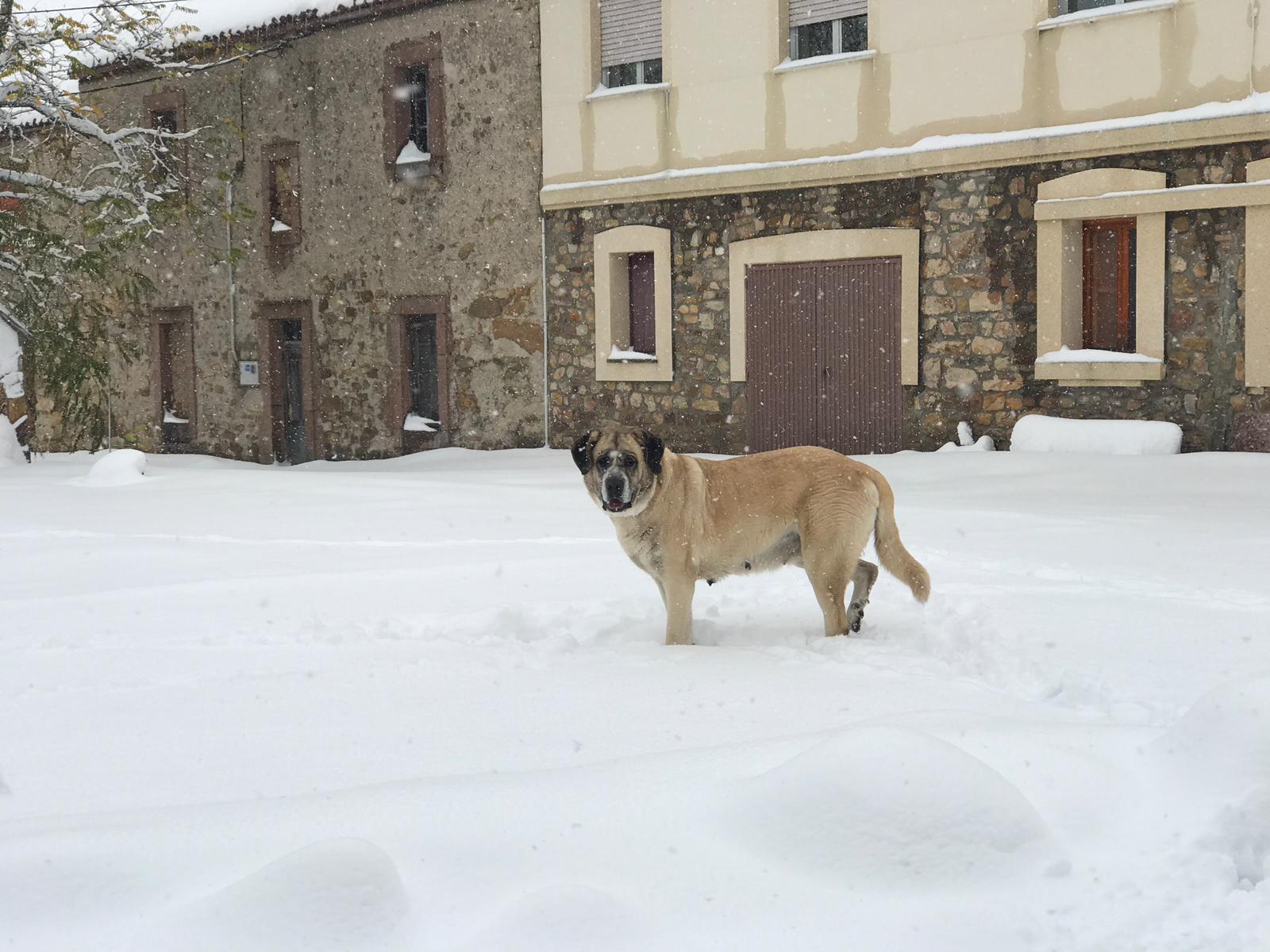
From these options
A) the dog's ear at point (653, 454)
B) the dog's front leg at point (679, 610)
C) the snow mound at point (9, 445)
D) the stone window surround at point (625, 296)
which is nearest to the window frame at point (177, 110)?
the snow mound at point (9, 445)

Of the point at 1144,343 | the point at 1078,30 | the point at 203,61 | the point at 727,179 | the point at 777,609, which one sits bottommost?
the point at 777,609

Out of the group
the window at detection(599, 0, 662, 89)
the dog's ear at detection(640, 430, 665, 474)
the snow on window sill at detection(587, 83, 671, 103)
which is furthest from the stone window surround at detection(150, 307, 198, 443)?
the dog's ear at detection(640, 430, 665, 474)

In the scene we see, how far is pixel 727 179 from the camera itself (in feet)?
47.0

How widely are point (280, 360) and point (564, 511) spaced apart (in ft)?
38.4

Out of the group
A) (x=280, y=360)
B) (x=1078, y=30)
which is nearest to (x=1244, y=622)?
(x=1078, y=30)

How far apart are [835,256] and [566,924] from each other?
1204 centimetres

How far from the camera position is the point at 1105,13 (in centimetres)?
1166

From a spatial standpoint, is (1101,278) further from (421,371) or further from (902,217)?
(421,371)

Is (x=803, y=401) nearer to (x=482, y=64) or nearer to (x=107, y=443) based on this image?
(x=482, y=64)

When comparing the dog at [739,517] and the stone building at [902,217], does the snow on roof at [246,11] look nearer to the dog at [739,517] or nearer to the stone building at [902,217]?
the stone building at [902,217]

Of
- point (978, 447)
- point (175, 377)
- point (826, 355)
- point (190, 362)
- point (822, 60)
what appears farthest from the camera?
point (175, 377)

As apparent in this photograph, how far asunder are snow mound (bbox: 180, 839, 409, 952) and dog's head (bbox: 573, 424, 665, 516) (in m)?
2.87

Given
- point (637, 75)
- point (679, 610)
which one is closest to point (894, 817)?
point (679, 610)

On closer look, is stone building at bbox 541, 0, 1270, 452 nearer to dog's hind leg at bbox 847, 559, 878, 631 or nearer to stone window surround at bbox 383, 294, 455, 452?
stone window surround at bbox 383, 294, 455, 452
